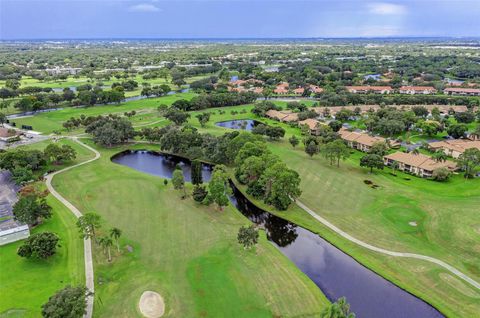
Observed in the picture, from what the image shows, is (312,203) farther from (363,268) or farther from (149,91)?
(149,91)

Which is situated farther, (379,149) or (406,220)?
(379,149)

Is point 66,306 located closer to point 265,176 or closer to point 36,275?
point 36,275

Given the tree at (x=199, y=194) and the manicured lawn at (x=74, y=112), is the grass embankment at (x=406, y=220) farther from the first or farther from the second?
the manicured lawn at (x=74, y=112)

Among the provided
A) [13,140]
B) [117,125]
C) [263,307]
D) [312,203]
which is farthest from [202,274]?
[13,140]

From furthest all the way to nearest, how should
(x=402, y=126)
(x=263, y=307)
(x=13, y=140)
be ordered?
(x=402, y=126) < (x=13, y=140) < (x=263, y=307)

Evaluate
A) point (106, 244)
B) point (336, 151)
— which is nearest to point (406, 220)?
point (336, 151)

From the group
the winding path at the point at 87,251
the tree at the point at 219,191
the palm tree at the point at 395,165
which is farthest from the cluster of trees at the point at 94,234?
the palm tree at the point at 395,165

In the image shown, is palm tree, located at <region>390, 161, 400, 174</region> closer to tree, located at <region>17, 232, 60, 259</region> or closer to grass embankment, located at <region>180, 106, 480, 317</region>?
grass embankment, located at <region>180, 106, 480, 317</region>
